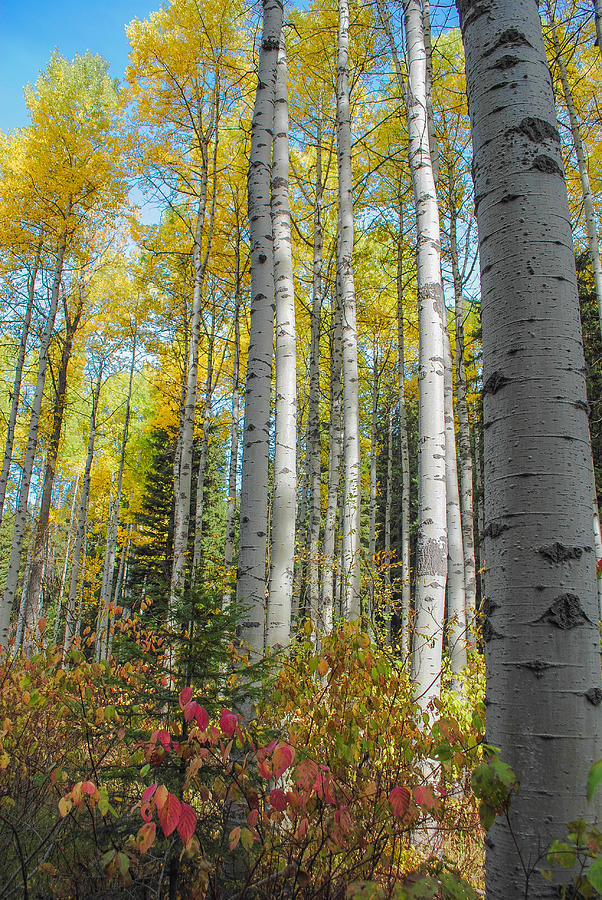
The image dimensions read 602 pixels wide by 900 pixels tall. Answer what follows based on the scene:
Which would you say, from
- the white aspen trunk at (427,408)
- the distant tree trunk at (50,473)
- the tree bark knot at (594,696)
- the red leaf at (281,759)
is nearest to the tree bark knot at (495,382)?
the tree bark knot at (594,696)

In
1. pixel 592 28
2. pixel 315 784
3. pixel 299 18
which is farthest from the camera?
pixel 299 18

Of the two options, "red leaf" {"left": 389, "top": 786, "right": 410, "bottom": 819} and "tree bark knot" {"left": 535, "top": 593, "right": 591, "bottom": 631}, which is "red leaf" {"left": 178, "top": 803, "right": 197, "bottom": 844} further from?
"tree bark knot" {"left": 535, "top": 593, "right": 591, "bottom": 631}

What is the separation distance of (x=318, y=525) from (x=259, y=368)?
4.99 metres

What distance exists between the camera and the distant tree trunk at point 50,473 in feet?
31.9

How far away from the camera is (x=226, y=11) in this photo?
28.0 feet

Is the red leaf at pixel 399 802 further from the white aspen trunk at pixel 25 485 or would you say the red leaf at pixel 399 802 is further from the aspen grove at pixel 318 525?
the white aspen trunk at pixel 25 485

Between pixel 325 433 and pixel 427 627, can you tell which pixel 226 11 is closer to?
pixel 427 627

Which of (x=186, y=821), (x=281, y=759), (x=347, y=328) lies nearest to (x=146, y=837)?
(x=186, y=821)

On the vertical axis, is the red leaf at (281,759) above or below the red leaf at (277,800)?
above

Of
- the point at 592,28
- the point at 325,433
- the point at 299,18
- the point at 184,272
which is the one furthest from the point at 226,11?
the point at 325,433

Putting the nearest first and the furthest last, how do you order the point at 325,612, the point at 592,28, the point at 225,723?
the point at 225,723 → the point at 325,612 → the point at 592,28

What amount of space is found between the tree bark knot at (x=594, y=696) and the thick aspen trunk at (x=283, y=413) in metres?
2.63

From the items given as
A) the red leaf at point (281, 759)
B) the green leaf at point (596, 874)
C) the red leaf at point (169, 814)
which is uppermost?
the green leaf at point (596, 874)

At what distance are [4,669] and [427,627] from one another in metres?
3.90
